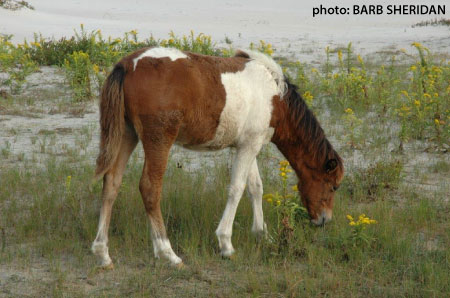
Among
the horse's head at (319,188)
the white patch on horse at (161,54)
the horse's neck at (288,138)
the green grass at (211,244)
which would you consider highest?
the white patch on horse at (161,54)

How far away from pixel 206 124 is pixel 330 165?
1290mm

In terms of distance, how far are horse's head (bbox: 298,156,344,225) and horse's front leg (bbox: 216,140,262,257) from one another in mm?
623

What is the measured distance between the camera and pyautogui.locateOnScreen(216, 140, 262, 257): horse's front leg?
5258 millimetres

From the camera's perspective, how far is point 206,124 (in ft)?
16.8

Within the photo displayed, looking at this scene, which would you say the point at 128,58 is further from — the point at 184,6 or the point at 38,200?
the point at 184,6

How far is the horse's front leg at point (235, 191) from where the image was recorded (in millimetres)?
5258

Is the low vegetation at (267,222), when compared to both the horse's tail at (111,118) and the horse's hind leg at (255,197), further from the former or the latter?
the horse's tail at (111,118)

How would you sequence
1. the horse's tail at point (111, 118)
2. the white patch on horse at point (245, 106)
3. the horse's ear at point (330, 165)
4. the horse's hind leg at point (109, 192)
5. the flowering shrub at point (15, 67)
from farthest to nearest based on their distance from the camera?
1. the flowering shrub at point (15, 67)
2. the horse's ear at point (330, 165)
3. the white patch on horse at point (245, 106)
4. the horse's hind leg at point (109, 192)
5. the horse's tail at point (111, 118)

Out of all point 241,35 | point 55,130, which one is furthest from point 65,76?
point 241,35

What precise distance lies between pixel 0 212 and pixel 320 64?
8.32m

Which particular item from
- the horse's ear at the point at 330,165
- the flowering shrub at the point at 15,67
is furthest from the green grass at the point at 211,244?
the flowering shrub at the point at 15,67

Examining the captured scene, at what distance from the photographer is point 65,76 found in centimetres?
1116

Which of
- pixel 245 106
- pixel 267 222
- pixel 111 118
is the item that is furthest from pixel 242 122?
pixel 267 222

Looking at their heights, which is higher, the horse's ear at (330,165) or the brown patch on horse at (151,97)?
the brown patch on horse at (151,97)
